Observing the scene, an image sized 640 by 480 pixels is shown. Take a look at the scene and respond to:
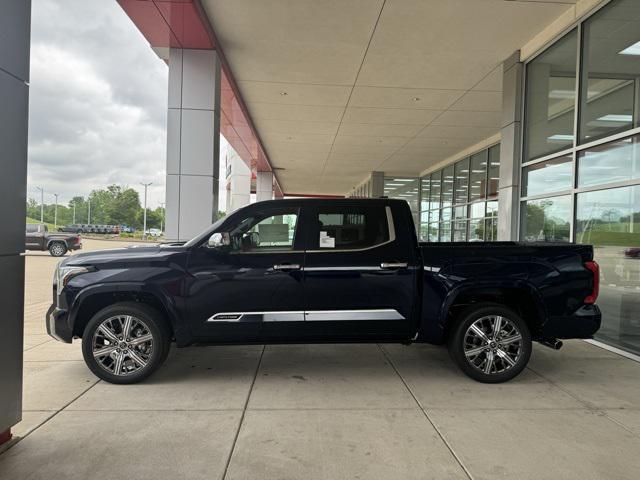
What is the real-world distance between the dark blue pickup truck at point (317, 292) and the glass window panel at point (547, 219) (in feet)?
9.53

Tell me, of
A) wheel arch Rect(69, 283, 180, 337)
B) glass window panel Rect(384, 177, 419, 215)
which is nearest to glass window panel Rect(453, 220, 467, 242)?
glass window panel Rect(384, 177, 419, 215)

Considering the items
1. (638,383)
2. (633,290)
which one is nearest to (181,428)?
(638,383)

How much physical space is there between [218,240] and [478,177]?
527 inches

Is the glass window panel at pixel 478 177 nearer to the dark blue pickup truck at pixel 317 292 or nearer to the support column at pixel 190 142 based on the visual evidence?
the support column at pixel 190 142

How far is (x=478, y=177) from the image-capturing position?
1609 cm

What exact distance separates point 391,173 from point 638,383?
18.8 meters

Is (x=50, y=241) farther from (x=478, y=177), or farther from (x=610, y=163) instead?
(x=610, y=163)

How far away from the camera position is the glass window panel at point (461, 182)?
56.2 ft

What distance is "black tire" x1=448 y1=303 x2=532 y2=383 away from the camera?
4.78m

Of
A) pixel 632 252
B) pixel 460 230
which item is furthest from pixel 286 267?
pixel 460 230

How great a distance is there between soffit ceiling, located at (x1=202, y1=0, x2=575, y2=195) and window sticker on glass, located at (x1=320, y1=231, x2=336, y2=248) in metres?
4.00

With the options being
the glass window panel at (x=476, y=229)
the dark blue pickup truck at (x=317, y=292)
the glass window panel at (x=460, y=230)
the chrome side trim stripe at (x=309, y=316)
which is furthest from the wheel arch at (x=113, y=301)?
the glass window panel at (x=460, y=230)

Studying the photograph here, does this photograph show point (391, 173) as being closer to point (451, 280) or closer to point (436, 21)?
point (436, 21)

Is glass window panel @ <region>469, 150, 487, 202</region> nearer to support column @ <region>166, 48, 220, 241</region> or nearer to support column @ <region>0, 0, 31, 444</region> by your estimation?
support column @ <region>166, 48, 220, 241</region>
